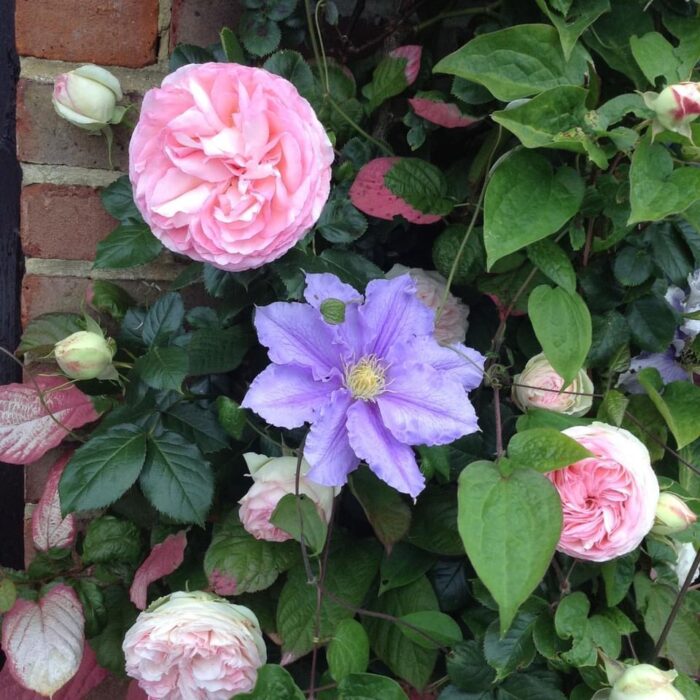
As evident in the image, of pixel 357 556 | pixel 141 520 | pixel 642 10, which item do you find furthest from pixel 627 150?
pixel 141 520

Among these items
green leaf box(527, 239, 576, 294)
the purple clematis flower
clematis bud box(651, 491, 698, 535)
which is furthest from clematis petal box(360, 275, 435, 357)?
clematis bud box(651, 491, 698, 535)

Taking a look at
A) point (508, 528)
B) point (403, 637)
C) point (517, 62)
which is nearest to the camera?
point (508, 528)

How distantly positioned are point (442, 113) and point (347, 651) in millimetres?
436

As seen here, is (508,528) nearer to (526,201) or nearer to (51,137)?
(526,201)

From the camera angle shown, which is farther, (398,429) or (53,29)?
(53,29)

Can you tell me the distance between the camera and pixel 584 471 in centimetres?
51

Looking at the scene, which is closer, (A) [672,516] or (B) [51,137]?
(A) [672,516]

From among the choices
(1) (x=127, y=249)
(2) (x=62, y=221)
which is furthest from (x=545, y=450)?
(2) (x=62, y=221)

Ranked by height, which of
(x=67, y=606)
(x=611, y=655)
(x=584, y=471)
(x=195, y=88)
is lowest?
(x=67, y=606)

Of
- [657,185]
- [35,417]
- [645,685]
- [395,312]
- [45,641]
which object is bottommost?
[45,641]

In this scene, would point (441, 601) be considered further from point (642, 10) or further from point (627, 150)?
point (642, 10)

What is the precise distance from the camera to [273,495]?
0.58m

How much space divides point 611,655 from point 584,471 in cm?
15

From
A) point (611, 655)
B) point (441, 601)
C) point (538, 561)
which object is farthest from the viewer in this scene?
point (441, 601)
